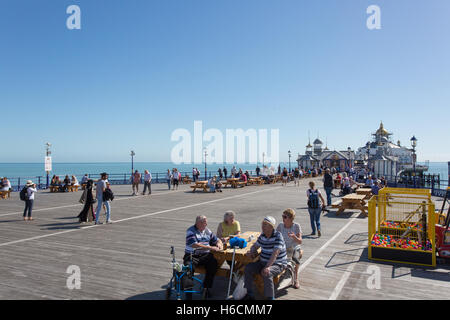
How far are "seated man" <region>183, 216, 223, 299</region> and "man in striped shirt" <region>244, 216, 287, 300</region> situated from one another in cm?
61

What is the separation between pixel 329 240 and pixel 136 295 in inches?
221

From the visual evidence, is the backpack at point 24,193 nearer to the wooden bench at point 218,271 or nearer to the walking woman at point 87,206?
the walking woman at point 87,206

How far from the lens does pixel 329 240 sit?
28.4ft

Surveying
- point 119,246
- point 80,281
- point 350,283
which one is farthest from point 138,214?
point 350,283

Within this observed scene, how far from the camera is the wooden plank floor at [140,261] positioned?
5.22 metres

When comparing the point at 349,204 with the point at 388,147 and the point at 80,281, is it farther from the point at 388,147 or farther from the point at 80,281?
the point at 388,147

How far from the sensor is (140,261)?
6789 millimetres

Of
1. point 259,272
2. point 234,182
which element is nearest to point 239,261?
point 259,272

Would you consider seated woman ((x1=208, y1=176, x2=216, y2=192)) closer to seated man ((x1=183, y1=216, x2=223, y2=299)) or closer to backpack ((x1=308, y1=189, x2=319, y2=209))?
backpack ((x1=308, y1=189, x2=319, y2=209))

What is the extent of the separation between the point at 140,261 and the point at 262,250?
3.14 meters

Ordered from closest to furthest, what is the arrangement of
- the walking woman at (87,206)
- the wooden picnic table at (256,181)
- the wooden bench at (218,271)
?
the wooden bench at (218,271)
the walking woman at (87,206)
the wooden picnic table at (256,181)

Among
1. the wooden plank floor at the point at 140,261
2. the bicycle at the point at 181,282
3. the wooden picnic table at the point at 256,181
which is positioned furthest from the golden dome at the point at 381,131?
the bicycle at the point at 181,282

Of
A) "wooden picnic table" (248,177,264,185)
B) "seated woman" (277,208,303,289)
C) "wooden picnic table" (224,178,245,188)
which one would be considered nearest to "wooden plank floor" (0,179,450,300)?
"seated woman" (277,208,303,289)
